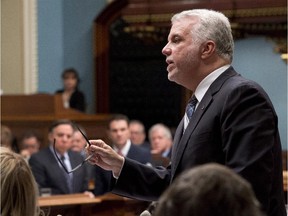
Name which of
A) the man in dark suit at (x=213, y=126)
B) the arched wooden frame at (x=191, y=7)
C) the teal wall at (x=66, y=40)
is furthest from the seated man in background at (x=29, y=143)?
the man in dark suit at (x=213, y=126)

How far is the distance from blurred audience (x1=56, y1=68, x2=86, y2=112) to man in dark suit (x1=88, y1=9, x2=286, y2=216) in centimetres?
760

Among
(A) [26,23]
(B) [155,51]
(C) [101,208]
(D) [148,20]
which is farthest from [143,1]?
(C) [101,208]

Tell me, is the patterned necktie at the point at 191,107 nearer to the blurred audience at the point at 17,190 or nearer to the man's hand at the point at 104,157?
the man's hand at the point at 104,157

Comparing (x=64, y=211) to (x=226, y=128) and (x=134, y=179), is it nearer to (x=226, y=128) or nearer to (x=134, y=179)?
(x=134, y=179)

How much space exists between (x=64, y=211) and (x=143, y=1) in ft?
18.5

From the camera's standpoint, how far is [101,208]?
5996 mm

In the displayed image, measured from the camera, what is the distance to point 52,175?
6680 millimetres

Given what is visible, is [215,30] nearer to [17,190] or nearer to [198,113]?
[198,113]

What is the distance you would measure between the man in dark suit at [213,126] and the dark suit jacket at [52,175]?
3959 millimetres

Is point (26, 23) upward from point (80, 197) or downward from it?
upward

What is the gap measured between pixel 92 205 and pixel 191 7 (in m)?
A: 4.60

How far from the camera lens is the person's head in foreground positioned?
4.63 feet

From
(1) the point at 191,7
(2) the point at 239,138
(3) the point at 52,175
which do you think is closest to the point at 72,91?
(1) the point at 191,7

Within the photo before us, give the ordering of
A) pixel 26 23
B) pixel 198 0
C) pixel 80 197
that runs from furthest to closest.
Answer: pixel 26 23
pixel 198 0
pixel 80 197
